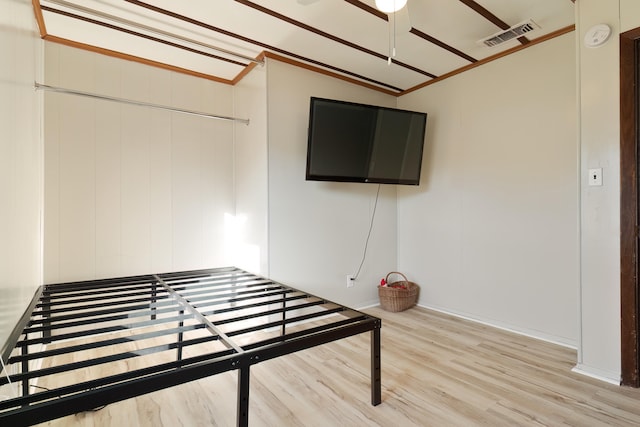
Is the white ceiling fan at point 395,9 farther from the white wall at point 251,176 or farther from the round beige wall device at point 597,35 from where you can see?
the white wall at point 251,176

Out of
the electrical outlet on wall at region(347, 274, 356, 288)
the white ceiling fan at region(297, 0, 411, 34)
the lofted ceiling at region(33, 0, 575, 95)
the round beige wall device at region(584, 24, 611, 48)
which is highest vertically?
the lofted ceiling at region(33, 0, 575, 95)

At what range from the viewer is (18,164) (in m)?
1.64

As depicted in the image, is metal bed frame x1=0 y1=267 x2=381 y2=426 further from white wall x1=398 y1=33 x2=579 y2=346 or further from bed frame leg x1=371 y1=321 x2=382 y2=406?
white wall x1=398 y1=33 x2=579 y2=346

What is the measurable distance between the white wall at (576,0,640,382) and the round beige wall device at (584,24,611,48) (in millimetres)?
28

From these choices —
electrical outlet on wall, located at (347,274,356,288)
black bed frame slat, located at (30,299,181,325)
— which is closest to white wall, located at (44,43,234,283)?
black bed frame slat, located at (30,299,181,325)

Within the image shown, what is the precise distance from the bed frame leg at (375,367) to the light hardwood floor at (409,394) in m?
0.05

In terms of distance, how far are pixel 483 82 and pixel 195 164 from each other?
2.89 m

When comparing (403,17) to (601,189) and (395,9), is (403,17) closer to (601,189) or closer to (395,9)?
(395,9)

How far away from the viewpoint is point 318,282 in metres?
3.23

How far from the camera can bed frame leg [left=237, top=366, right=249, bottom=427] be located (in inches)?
48.8

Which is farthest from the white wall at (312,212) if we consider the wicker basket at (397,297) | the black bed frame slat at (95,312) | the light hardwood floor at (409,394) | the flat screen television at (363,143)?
the black bed frame slat at (95,312)

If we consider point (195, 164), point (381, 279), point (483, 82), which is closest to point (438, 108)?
point (483, 82)

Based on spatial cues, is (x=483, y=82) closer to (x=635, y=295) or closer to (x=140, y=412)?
(x=635, y=295)

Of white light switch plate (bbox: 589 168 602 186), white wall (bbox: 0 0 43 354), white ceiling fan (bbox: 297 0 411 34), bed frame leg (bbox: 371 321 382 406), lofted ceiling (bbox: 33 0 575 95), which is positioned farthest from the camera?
lofted ceiling (bbox: 33 0 575 95)
